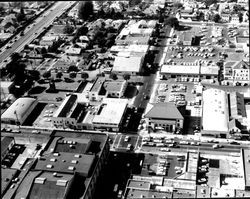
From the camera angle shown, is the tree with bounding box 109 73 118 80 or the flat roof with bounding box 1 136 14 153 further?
the tree with bounding box 109 73 118 80

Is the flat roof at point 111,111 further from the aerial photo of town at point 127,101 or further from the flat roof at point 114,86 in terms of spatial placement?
the flat roof at point 114,86

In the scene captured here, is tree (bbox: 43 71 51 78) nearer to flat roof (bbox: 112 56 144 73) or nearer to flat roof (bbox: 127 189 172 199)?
flat roof (bbox: 112 56 144 73)

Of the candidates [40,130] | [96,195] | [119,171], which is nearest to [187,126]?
[119,171]

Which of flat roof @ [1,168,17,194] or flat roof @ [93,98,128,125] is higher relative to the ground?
flat roof @ [1,168,17,194]

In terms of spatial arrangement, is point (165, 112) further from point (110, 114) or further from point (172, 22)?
point (172, 22)

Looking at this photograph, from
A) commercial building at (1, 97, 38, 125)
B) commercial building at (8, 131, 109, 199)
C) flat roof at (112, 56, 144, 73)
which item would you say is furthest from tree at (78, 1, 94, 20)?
commercial building at (8, 131, 109, 199)

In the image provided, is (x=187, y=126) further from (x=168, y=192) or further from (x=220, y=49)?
(x=220, y=49)

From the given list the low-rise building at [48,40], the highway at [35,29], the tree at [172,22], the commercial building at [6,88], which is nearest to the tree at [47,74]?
the commercial building at [6,88]
